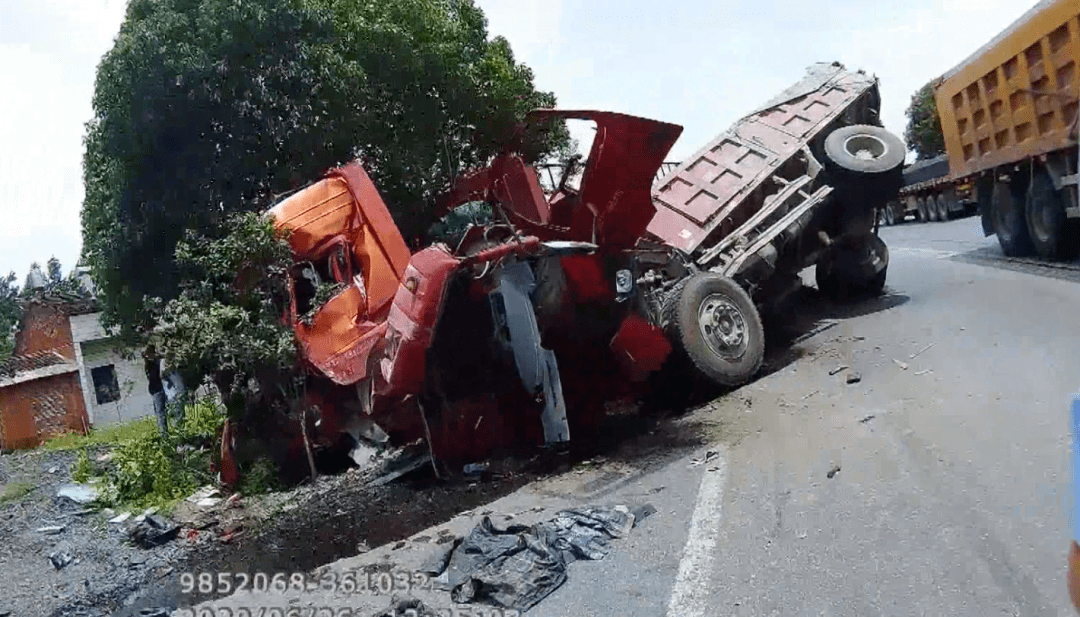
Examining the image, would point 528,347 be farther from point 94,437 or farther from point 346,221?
point 94,437

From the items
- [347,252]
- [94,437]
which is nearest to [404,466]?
[347,252]

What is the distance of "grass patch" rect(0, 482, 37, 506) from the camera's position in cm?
1158

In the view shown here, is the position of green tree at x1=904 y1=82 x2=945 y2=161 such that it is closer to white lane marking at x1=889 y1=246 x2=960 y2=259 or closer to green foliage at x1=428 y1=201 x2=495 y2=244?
white lane marking at x1=889 y1=246 x2=960 y2=259

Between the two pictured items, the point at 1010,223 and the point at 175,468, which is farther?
the point at 1010,223

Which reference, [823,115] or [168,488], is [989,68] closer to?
[823,115]

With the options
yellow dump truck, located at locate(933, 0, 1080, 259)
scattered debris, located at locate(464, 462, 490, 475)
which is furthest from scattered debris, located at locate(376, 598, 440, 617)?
yellow dump truck, located at locate(933, 0, 1080, 259)

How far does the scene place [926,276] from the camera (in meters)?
13.3

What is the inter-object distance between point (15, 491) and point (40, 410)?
10.7 m

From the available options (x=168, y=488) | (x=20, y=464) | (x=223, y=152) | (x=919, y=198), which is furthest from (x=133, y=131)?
(x=919, y=198)

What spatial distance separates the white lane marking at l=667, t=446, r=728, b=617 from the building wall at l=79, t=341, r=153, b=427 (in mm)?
21666

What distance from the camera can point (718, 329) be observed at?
8.15 meters

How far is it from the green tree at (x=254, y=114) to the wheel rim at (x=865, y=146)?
13.1 ft

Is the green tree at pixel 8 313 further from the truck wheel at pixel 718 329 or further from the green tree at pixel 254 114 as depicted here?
the truck wheel at pixel 718 329

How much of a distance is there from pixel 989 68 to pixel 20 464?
51.9 ft
